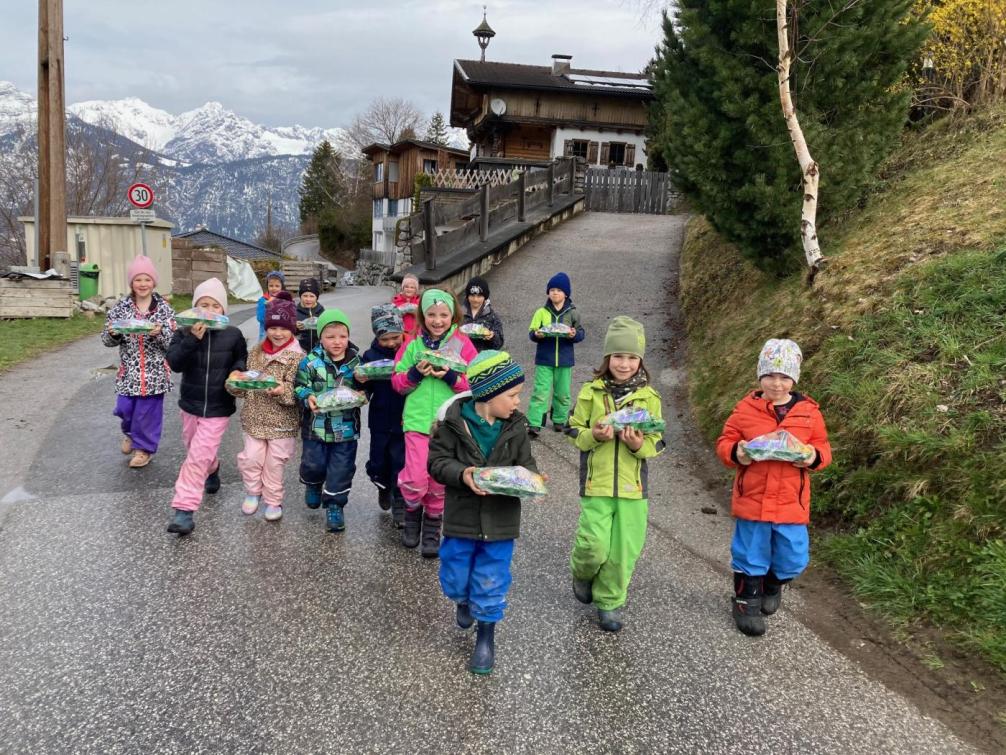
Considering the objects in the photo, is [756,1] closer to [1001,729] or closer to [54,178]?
[1001,729]

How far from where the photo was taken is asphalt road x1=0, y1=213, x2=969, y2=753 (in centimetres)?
297

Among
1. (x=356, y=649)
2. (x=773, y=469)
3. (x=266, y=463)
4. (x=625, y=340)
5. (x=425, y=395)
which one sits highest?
(x=625, y=340)

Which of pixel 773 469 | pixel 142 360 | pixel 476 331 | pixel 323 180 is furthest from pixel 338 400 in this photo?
pixel 323 180

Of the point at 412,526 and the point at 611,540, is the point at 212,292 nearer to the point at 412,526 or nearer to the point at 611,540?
the point at 412,526

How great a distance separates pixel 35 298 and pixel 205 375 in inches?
472

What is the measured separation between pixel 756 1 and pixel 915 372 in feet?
19.0

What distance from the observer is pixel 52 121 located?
1582cm

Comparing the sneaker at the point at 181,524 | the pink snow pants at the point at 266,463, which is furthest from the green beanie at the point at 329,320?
the sneaker at the point at 181,524

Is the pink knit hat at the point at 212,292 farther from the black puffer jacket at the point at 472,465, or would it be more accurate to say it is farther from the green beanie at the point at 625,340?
the green beanie at the point at 625,340

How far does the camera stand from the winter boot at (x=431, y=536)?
15.2 feet

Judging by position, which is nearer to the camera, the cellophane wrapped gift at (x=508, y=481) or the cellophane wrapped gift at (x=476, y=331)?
the cellophane wrapped gift at (x=508, y=481)

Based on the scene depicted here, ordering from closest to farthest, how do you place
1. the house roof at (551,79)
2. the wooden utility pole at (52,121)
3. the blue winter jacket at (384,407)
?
the blue winter jacket at (384,407) → the wooden utility pole at (52,121) → the house roof at (551,79)

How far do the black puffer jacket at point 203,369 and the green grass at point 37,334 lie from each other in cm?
636

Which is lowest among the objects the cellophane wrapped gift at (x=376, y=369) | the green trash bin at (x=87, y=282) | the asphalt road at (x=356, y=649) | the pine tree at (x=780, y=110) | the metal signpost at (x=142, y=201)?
the asphalt road at (x=356, y=649)
